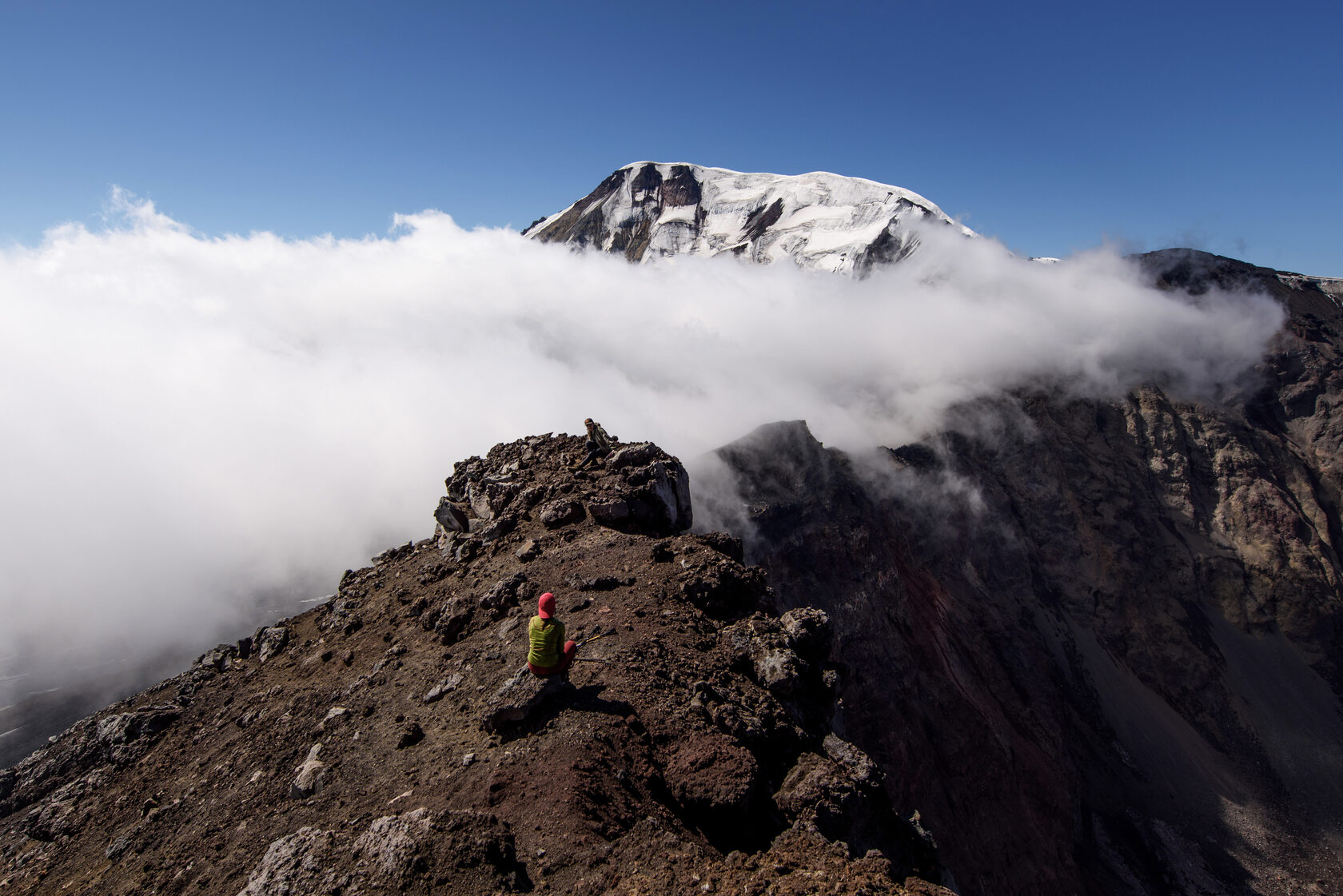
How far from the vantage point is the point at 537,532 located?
16281mm

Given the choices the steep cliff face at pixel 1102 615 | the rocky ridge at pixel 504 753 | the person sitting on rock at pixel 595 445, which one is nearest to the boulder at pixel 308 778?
the rocky ridge at pixel 504 753

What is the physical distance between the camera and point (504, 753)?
9148 millimetres

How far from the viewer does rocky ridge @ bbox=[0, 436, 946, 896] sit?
7426 millimetres

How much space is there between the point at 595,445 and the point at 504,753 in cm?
1055

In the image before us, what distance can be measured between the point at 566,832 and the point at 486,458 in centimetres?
1541

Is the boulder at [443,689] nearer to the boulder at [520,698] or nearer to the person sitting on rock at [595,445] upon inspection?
the boulder at [520,698]

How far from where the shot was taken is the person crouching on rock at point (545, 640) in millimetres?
9758

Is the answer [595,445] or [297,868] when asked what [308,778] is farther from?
[595,445]

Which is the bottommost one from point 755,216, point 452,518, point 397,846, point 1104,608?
point 1104,608

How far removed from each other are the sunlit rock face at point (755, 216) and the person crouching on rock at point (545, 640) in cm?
14845

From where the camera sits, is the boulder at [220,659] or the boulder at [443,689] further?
the boulder at [220,659]

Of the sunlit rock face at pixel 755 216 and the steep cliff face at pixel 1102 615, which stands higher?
the sunlit rock face at pixel 755 216

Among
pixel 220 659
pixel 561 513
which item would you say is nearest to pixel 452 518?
pixel 561 513

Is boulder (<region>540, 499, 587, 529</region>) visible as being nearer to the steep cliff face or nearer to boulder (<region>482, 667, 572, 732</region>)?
boulder (<region>482, 667, 572, 732</region>)
